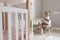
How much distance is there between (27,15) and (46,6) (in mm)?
3364

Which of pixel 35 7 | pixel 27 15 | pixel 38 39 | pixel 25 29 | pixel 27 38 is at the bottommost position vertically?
pixel 38 39

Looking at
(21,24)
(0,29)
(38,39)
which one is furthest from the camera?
(38,39)

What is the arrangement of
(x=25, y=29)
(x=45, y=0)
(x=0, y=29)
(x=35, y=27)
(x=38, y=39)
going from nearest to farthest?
(x=0, y=29) → (x=25, y=29) → (x=38, y=39) → (x=35, y=27) → (x=45, y=0)

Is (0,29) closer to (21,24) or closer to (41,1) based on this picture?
(21,24)

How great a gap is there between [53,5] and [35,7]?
0.92 m

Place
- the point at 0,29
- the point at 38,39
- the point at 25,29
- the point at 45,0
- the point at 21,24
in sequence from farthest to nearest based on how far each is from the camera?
the point at 45,0 < the point at 38,39 < the point at 25,29 < the point at 21,24 < the point at 0,29

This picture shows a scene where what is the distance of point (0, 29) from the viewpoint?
0.94 meters

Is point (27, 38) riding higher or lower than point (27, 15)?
lower

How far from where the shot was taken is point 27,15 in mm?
1622

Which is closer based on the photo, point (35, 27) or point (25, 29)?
point (25, 29)

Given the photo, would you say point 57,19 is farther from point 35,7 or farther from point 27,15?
point 27,15

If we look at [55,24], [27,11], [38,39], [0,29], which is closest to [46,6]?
[55,24]

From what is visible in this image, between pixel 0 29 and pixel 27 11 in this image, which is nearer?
pixel 0 29

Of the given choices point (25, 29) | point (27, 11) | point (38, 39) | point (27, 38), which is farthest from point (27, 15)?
point (38, 39)
